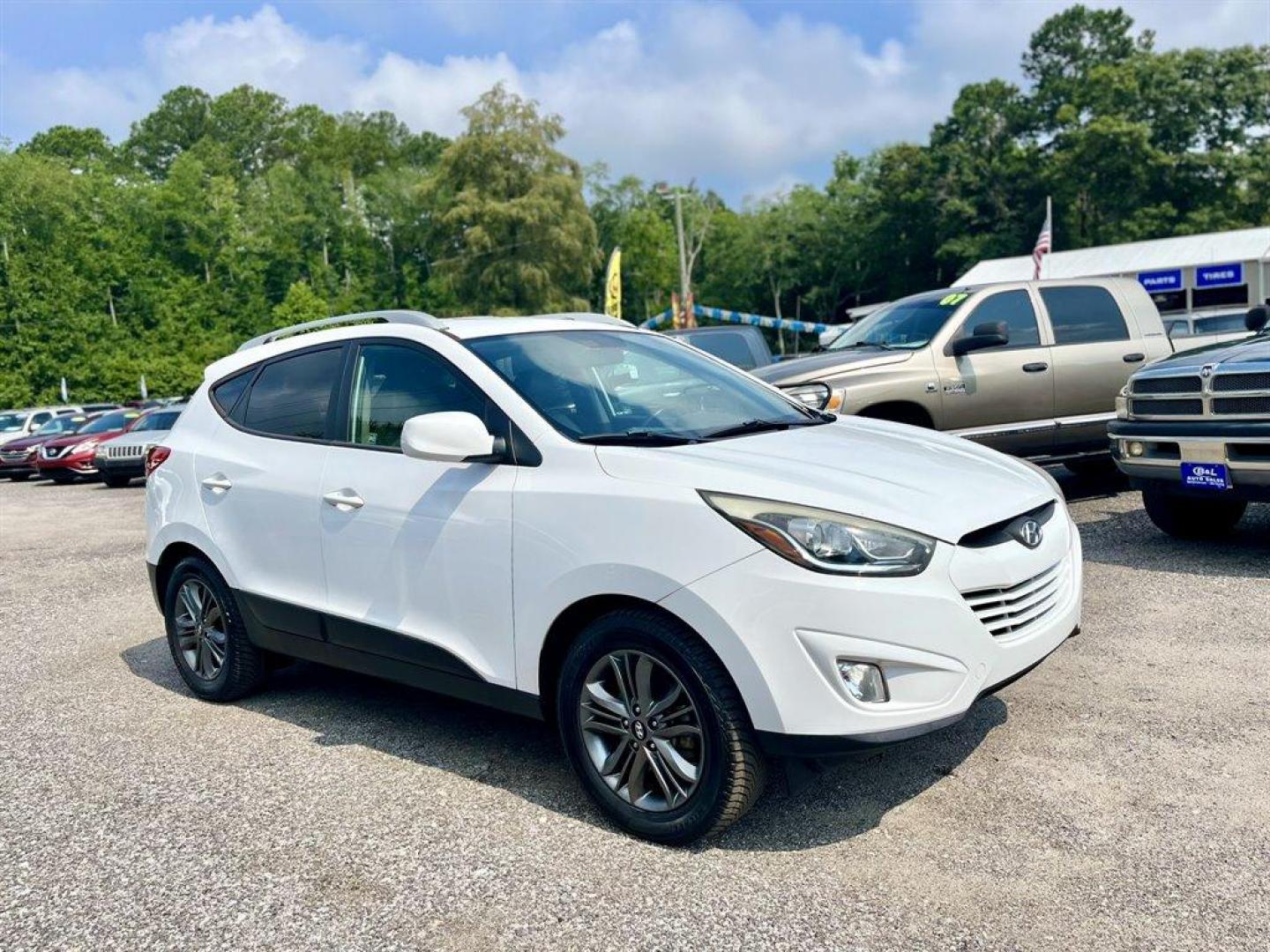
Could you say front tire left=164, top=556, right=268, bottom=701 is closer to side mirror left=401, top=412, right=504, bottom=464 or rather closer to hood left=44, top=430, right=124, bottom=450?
side mirror left=401, top=412, right=504, bottom=464

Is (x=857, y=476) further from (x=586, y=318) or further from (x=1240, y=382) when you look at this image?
(x=1240, y=382)

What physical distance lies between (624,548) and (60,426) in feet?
94.1

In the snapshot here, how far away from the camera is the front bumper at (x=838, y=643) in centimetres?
322

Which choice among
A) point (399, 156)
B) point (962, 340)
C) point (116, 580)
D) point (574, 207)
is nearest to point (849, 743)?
point (962, 340)

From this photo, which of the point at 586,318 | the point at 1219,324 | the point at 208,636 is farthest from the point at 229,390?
the point at 1219,324

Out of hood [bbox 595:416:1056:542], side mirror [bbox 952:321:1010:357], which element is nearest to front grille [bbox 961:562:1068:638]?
hood [bbox 595:416:1056:542]

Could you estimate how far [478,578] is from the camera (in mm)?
3959

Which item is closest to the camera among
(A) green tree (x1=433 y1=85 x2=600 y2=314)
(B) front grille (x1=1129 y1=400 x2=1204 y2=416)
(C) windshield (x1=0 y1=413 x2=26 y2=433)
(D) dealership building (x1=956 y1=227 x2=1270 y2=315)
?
(B) front grille (x1=1129 y1=400 x2=1204 y2=416)

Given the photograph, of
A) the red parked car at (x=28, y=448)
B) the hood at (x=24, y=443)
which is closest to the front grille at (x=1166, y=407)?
the red parked car at (x=28, y=448)

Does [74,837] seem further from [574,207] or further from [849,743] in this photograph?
[574,207]

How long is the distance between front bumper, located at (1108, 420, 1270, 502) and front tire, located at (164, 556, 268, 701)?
5.52 m

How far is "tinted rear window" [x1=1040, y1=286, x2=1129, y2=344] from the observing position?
9641 millimetres

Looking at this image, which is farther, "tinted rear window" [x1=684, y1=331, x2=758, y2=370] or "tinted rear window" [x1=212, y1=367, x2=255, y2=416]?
"tinted rear window" [x1=684, y1=331, x2=758, y2=370]

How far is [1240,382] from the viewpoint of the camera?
6617 mm
